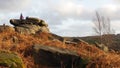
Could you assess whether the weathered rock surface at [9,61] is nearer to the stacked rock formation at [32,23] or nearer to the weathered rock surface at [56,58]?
the weathered rock surface at [56,58]

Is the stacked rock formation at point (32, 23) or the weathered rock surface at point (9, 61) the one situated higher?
the stacked rock formation at point (32, 23)

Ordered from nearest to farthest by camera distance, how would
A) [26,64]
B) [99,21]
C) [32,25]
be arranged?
[26,64], [32,25], [99,21]

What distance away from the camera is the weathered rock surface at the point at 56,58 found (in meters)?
17.0

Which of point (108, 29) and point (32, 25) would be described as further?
point (108, 29)

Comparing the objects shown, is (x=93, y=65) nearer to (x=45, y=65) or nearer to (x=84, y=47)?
(x=45, y=65)

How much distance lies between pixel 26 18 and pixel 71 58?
52.5 ft

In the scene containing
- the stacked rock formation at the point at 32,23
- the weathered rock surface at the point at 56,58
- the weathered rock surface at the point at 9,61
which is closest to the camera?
the weathered rock surface at the point at 9,61

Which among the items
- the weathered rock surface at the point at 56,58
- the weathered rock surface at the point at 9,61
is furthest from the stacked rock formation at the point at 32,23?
the weathered rock surface at the point at 9,61

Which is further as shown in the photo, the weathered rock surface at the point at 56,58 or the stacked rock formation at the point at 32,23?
the stacked rock formation at the point at 32,23

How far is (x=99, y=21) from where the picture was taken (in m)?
66.6

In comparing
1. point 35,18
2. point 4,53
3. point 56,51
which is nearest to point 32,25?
point 35,18

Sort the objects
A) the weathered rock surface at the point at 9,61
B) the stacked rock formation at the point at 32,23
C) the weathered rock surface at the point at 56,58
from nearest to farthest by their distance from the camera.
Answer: the weathered rock surface at the point at 9,61 → the weathered rock surface at the point at 56,58 → the stacked rock formation at the point at 32,23

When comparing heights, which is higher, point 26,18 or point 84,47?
point 26,18

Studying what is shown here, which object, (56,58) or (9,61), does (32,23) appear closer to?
(56,58)
